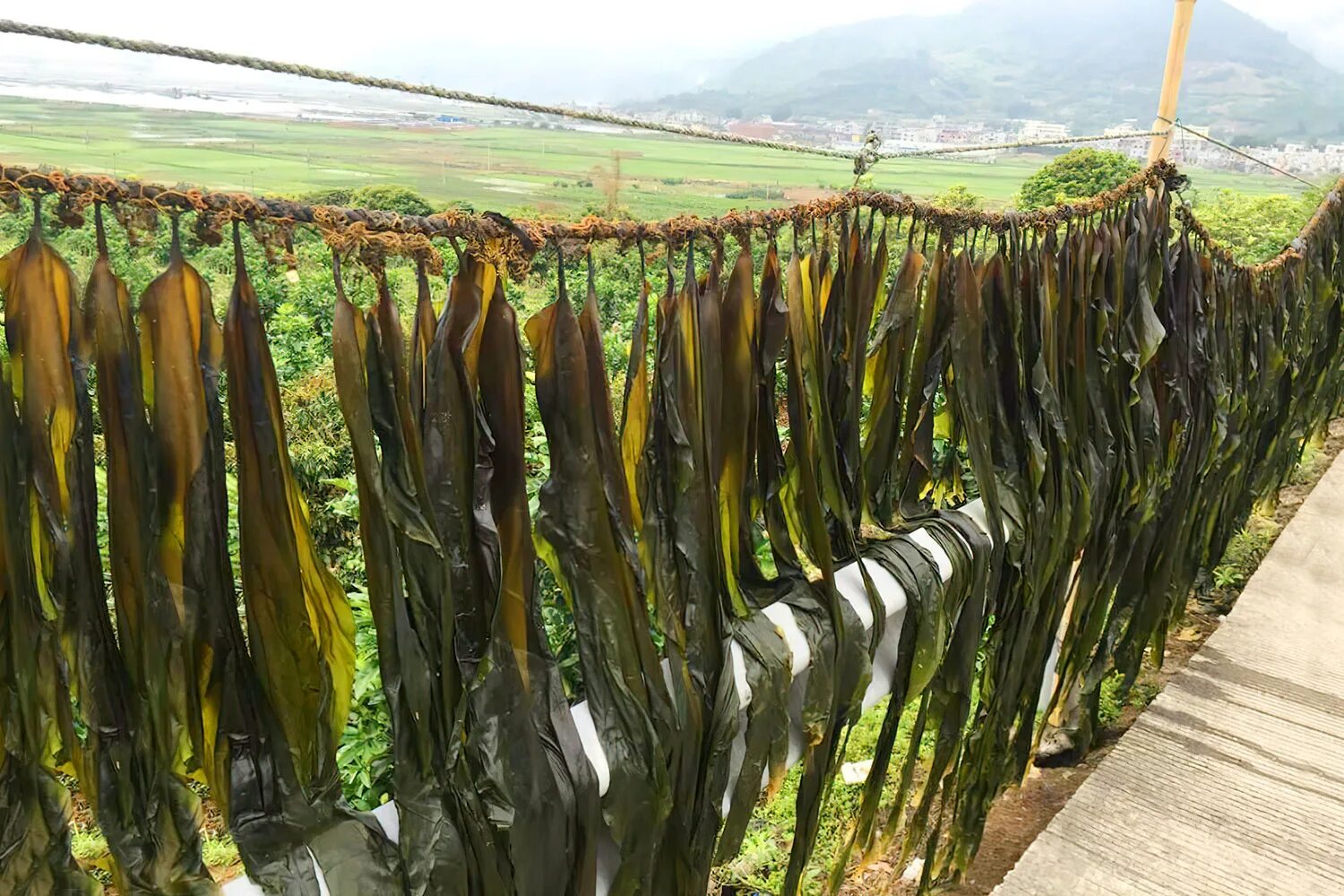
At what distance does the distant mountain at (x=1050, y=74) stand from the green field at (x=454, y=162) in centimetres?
155

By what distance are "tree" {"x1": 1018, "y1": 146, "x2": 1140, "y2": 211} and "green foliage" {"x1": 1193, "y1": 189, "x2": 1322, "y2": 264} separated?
987 millimetres

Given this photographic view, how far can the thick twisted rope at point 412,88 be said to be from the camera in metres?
0.55

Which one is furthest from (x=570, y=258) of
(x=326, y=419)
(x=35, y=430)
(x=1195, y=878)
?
(x=326, y=419)

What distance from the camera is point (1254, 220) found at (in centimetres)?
779

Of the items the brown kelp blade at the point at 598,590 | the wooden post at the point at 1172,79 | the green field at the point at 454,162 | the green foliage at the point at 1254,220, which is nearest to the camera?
the brown kelp blade at the point at 598,590

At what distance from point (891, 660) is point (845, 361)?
403mm

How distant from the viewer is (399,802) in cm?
70

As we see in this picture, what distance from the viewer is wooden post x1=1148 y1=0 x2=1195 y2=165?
1.52m

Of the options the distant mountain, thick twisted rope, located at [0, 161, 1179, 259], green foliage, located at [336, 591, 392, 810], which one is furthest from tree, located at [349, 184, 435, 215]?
the distant mountain

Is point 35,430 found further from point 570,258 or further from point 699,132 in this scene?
point 699,132

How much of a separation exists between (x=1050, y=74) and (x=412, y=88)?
73.6 ft

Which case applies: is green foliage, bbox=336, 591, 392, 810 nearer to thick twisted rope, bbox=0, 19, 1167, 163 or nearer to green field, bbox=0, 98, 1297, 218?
green field, bbox=0, 98, 1297, 218

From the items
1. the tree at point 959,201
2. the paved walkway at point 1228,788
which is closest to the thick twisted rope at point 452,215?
the tree at point 959,201

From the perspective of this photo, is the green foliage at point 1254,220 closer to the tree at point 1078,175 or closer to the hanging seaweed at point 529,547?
the tree at point 1078,175
